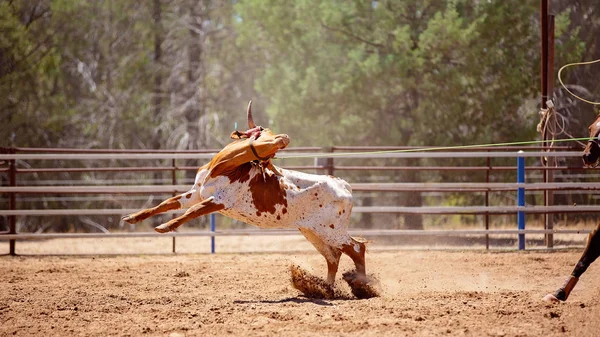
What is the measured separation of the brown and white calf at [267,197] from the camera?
6.07 metres

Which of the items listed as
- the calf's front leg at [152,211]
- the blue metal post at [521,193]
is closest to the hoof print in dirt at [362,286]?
the calf's front leg at [152,211]

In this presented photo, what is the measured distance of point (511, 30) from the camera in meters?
14.7

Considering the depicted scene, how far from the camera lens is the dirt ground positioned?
191 inches

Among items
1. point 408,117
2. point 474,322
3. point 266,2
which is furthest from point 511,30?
point 474,322

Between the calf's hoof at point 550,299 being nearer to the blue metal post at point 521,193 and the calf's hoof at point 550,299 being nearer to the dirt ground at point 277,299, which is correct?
the dirt ground at point 277,299

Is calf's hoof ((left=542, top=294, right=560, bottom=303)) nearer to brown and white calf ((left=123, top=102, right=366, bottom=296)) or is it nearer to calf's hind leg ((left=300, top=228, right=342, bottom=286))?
brown and white calf ((left=123, top=102, right=366, bottom=296))

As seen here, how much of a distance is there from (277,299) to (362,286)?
2.60ft

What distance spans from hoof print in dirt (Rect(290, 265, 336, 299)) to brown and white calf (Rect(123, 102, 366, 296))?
0.35ft

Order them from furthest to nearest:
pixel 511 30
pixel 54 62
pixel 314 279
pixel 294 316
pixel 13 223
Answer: pixel 54 62
pixel 511 30
pixel 13 223
pixel 314 279
pixel 294 316

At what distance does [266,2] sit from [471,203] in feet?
22.6

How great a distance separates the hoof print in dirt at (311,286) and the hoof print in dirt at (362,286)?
0.61 ft

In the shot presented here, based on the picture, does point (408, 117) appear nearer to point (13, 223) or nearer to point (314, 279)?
point (13, 223)

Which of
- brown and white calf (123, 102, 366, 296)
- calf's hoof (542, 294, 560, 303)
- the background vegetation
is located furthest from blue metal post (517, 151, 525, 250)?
calf's hoof (542, 294, 560, 303)

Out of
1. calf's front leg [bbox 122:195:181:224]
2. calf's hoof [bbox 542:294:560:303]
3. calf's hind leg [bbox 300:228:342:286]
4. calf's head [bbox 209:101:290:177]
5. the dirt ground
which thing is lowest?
the dirt ground
